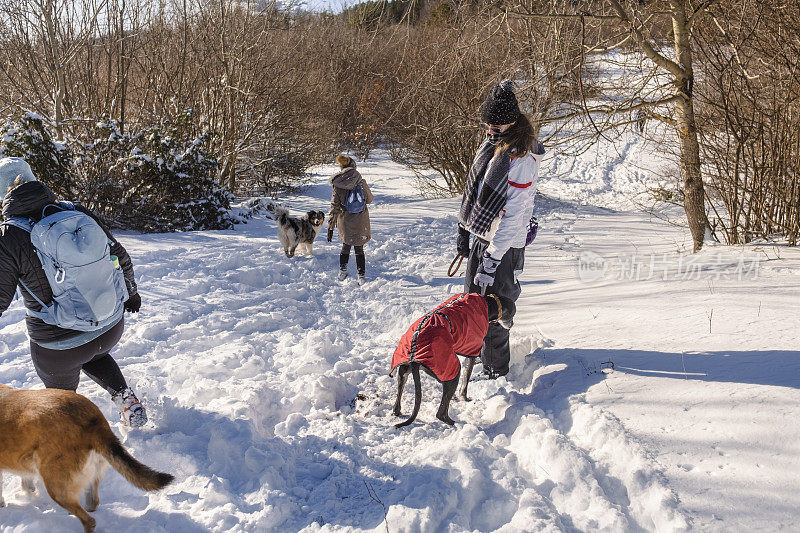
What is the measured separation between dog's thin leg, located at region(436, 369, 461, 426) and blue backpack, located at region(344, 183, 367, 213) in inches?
150

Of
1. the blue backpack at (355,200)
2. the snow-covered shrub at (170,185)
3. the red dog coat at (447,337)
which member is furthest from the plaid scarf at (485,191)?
the snow-covered shrub at (170,185)

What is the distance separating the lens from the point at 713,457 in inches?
95.3

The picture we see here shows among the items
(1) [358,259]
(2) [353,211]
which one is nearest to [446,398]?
(1) [358,259]

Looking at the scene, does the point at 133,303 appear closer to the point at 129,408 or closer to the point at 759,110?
the point at 129,408

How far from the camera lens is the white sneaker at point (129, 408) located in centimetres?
308

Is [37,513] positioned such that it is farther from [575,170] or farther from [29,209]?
[575,170]

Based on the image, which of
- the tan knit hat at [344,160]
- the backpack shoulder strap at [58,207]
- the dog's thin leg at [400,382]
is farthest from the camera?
the tan knit hat at [344,160]

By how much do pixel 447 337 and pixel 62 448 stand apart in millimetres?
2091

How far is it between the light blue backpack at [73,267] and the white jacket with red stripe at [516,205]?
2.44 meters

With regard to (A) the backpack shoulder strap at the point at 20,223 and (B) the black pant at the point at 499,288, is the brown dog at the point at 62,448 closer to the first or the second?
(A) the backpack shoulder strap at the point at 20,223

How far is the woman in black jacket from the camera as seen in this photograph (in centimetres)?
260

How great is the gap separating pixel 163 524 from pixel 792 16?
24.0 ft

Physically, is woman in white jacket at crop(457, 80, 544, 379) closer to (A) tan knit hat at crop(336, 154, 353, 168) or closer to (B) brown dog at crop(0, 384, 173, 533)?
(B) brown dog at crop(0, 384, 173, 533)

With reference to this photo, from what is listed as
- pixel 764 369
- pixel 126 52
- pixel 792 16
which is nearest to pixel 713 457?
pixel 764 369
